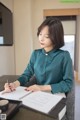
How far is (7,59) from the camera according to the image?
391cm

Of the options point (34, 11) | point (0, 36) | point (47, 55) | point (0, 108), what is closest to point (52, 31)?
point (47, 55)

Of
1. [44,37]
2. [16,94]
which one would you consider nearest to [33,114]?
[16,94]

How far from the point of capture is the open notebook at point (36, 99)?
78 centimetres

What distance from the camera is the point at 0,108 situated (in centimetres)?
69

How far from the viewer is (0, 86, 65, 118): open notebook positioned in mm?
779

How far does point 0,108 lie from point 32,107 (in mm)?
146

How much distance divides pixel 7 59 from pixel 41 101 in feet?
10.3

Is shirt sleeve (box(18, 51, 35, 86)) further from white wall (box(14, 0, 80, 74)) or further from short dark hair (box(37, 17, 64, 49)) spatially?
white wall (box(14, 0, 80, 74))

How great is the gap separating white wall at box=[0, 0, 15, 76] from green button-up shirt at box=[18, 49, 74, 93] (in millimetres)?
2465

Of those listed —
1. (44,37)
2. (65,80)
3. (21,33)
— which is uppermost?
(21,33)

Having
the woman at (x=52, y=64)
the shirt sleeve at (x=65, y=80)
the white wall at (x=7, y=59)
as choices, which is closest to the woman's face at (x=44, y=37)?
the woman at (x=52, y=64)

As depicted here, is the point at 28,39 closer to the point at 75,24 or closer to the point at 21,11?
the point at 21,11

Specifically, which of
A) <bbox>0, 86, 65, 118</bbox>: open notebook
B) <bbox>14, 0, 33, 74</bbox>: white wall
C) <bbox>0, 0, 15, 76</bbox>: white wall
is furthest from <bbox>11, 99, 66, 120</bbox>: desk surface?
<bbox>14, 0, 33, 74</bbox>: white wall

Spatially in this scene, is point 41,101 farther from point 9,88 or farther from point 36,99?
point 9,88
